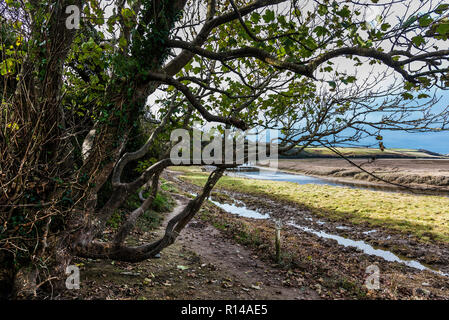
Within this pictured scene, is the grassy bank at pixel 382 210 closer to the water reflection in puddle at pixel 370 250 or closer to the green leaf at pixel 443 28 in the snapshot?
the water reflection in puddle at pixel 370 250

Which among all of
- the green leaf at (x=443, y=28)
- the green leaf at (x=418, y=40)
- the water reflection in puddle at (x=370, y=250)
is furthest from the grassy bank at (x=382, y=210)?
the green leaf at (x=443, y=28)

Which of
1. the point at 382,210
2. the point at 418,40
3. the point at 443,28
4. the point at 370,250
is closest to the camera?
the point at 443,28

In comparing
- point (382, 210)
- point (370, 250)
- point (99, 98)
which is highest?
point (99, 98)

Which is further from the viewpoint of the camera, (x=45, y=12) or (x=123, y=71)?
(x=123, y=71)

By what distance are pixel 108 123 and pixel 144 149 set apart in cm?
178

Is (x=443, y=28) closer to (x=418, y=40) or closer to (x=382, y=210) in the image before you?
(x=418, y=40)

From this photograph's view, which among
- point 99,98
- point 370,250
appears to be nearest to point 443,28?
point 99,98

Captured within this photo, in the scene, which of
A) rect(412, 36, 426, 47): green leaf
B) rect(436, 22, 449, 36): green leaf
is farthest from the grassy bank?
rect(436, 22, 449, 36): green leaf
